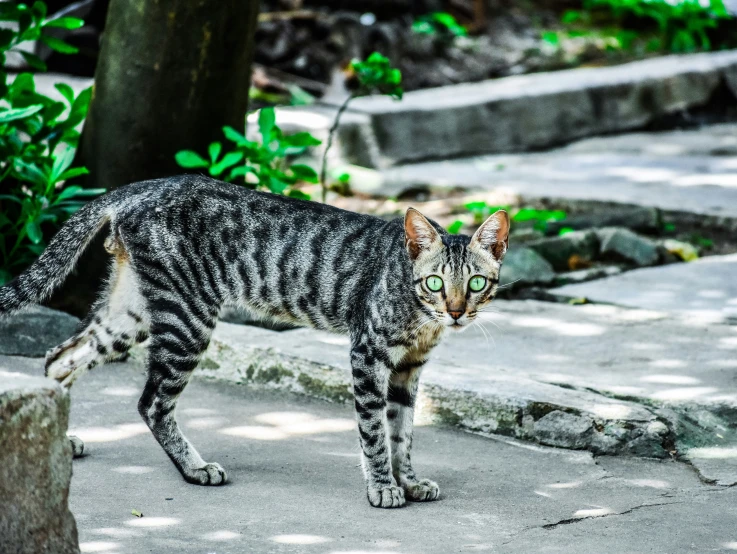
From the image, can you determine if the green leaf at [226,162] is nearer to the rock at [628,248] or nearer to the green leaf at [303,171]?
the green leaf at [303,171]

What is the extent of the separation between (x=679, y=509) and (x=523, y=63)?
10177mm

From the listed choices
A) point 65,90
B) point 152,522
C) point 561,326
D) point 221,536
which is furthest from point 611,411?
point 65,90

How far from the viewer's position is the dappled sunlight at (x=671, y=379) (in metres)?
5.32

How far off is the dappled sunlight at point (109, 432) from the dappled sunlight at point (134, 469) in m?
0.34

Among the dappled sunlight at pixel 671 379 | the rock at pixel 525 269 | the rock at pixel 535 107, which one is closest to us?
the dappled sunlight at pixel 671 379

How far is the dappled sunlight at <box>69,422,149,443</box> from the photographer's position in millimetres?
4867

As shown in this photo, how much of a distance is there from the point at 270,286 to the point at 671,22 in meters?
11.2

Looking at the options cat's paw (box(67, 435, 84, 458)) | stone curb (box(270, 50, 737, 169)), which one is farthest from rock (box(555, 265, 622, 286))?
cat's paw (box(67, 435, 84, 458))

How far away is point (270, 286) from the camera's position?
4.77 meters

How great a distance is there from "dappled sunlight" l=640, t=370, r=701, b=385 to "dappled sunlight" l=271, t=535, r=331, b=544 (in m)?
2.26

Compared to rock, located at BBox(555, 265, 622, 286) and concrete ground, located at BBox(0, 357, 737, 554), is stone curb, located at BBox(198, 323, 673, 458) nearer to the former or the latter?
concrete ground, located at BBox(0, 357, 737, 554)

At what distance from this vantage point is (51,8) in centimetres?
985

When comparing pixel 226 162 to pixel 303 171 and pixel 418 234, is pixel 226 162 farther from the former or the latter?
pixel 418 234

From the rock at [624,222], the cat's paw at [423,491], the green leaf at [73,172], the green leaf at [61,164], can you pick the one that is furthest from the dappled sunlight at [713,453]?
the rock at [624,222]
